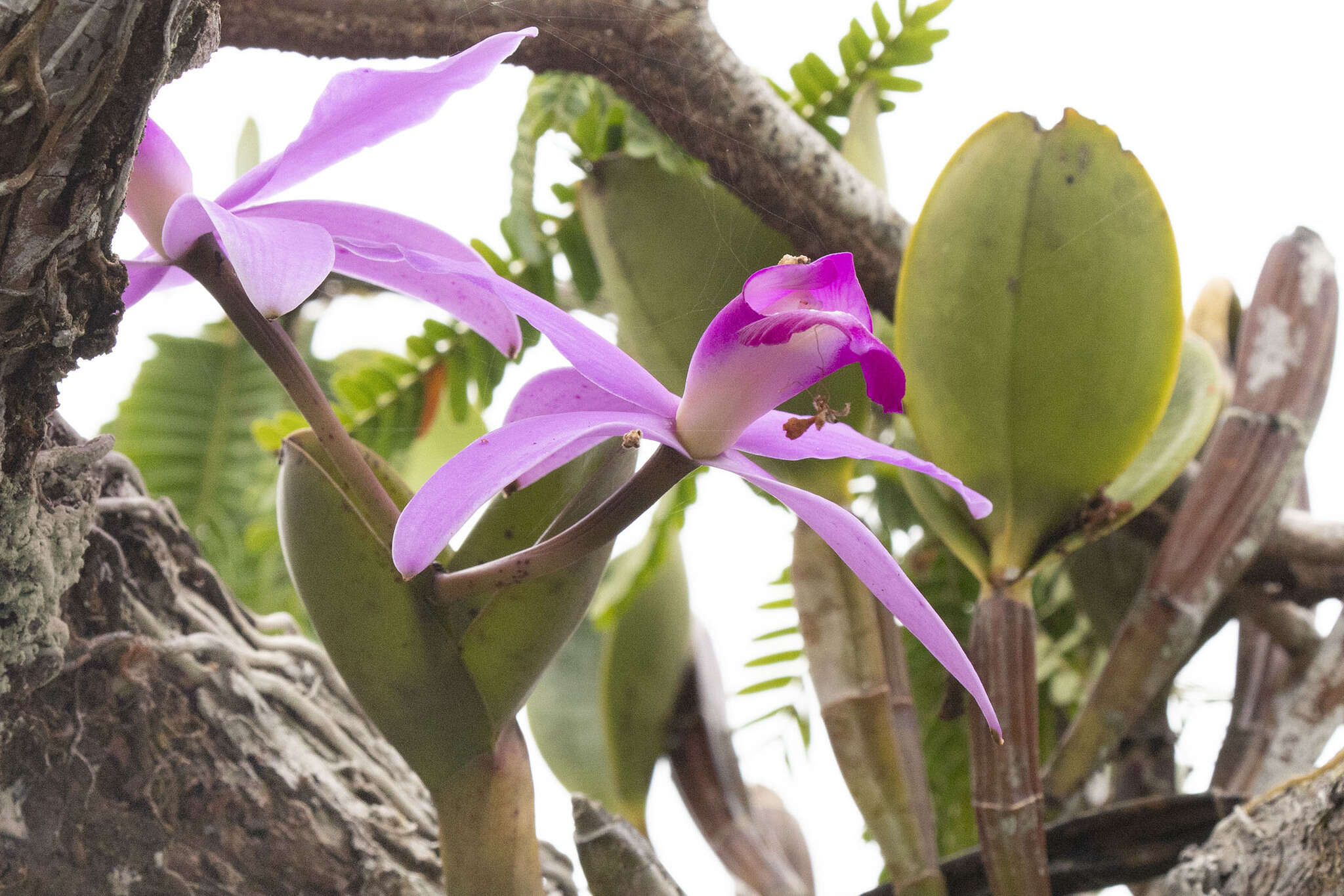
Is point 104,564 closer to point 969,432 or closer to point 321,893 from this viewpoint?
point 321,893

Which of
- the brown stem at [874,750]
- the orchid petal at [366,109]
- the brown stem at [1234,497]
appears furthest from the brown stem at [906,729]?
the orchid petal at [366,109]

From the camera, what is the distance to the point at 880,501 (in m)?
0.59

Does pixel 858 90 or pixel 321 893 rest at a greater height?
pixel 858 90

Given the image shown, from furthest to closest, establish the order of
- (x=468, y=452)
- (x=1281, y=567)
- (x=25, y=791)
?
(x=1281, y=567), (x=25, y=791), (x=468, y=452)

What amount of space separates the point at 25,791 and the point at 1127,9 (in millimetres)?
397

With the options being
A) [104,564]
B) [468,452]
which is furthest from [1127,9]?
[104,564]

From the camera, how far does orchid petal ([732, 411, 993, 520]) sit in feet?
0.78

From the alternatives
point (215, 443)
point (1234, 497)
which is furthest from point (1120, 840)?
point (215, 443)

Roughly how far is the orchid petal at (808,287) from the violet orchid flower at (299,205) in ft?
0.17

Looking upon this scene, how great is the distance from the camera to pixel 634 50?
269mm

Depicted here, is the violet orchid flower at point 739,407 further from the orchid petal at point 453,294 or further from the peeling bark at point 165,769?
the peeling bark at point 165,769

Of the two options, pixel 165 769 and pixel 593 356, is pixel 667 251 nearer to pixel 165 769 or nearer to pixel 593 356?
pixel 593 356

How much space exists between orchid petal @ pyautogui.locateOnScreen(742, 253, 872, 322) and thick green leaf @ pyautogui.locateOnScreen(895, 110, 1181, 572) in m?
0.13

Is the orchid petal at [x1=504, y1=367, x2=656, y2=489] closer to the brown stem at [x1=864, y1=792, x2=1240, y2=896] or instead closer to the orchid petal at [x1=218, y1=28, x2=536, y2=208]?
the orchid petal at [x1=218, y1=28, x2=536, y2=208]
